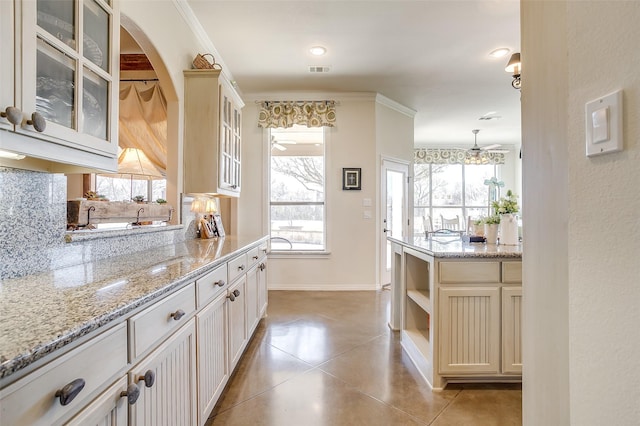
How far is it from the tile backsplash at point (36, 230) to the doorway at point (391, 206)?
3.75m

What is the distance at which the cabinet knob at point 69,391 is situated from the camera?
2.09 ft

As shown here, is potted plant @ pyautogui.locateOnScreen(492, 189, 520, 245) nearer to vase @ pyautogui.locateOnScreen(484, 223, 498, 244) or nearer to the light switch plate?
vase @ pyautogui.locateOnScreen(484, 223, 498, 244)

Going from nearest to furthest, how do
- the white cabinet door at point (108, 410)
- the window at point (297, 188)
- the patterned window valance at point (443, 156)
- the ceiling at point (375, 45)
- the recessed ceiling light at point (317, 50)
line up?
the white cabinet door at point (108, 410), the ceiling at point (375, 45), the recessed ceiling light at point (317, 50), the window at point (297, 188), the patterned window valance at point (443, 156)

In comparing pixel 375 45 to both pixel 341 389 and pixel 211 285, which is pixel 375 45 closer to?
pixel 211 285

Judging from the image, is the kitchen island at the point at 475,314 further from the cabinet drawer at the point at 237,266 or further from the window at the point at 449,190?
the window at the point at 449,190

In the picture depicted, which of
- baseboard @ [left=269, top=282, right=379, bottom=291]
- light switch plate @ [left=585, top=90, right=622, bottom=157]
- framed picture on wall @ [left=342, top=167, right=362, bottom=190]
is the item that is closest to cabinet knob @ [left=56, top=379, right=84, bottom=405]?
light switch plate @ [left=585, top=90, right=622, bottom=157]

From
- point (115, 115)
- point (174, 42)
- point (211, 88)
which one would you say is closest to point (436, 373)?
point (115, 115)

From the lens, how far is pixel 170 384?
3.70 ft

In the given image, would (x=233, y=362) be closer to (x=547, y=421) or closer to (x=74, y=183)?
(x=547, y=421)

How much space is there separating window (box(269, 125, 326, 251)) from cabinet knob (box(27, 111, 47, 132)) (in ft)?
12.2

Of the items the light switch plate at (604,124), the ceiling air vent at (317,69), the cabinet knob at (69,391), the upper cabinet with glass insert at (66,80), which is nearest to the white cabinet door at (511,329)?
the light switch plate at (604,124)

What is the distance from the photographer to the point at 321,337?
278cm

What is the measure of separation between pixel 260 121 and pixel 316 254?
2.06 metres

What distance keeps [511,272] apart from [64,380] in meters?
2.12
